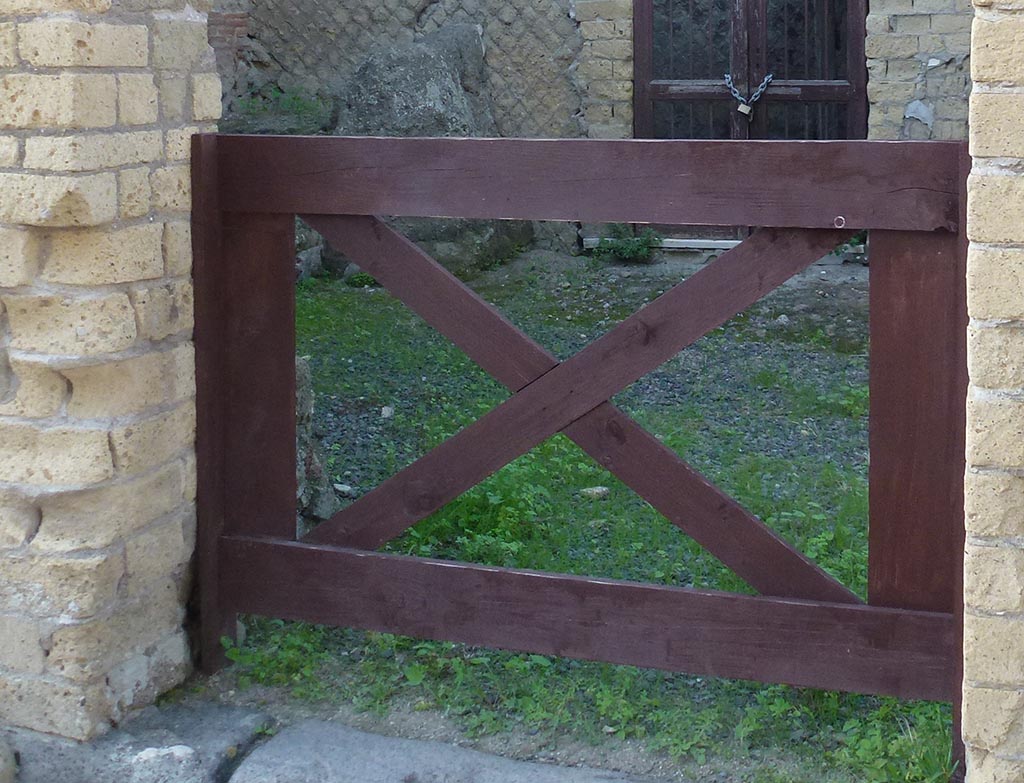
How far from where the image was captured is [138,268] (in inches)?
123

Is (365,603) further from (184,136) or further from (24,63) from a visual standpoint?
(24,63)

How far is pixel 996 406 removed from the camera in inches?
95.0

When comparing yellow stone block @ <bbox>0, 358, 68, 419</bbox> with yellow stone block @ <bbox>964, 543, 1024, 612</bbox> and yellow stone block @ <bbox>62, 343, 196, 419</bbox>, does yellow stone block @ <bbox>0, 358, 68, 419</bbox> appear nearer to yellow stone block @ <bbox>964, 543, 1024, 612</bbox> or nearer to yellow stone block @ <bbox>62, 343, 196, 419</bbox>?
yellow stone block @ <bbox>62, 343, 196, 419</bbox>

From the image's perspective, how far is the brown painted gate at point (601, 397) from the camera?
287cm

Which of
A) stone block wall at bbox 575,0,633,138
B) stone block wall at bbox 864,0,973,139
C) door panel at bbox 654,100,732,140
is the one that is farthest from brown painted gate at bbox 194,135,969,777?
door panel at bbox 654,100,732,140

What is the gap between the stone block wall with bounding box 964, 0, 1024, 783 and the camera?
2.33 metres

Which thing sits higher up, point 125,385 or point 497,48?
point 497,48

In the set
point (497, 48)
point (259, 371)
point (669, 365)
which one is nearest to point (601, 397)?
point (259, 371)

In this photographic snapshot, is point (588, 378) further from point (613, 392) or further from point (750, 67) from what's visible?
point (750, 67)

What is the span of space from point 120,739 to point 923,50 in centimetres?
739

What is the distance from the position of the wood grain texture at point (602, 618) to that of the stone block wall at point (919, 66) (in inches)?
259

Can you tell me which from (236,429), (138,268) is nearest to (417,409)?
(236,429)

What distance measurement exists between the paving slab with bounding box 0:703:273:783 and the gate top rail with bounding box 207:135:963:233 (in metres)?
1.23

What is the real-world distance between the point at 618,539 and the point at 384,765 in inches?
63.1
